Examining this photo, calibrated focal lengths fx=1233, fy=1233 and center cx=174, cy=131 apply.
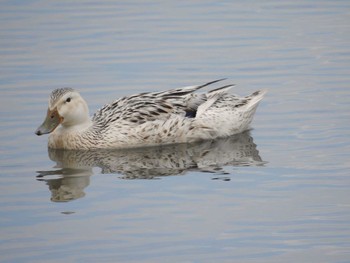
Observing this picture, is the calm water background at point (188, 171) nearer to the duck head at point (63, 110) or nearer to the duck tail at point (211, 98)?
the duck head at point (63, 110)

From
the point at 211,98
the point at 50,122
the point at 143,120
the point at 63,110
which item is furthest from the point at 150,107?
the point at 50,122

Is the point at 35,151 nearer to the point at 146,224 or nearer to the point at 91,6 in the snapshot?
the point at 146,224

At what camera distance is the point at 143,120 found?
16.0 meters

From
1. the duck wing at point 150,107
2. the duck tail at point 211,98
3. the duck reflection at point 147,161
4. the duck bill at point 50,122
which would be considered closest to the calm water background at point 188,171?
the duck reflection at point 147,161

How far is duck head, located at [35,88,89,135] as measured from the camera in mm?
15764

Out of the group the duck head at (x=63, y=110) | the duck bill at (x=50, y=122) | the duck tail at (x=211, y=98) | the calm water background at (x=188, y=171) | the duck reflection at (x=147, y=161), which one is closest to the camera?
the calm water background at (x=188, y=171)

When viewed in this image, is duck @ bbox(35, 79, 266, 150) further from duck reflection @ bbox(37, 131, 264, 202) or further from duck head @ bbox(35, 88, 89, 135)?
duck reflection @ bbox(37, 131, 264, 202)

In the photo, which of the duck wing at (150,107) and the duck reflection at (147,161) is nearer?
the duck reflection at (147,161)

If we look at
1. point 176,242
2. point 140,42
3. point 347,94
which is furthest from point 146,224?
point 140,42

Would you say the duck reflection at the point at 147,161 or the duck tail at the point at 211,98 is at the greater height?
the duck tail at the point at 211,98

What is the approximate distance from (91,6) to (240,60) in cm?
607

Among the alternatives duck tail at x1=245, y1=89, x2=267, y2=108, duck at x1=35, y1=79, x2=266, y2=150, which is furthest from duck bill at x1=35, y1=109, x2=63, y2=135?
duck tail at x1=245, y1=89, x2=267, y2=108

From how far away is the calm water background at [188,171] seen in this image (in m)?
11.4

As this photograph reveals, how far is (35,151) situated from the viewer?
15.6 meters
